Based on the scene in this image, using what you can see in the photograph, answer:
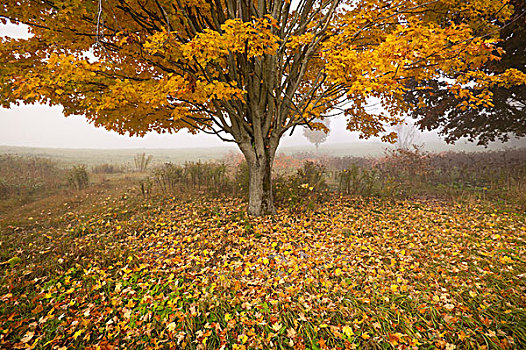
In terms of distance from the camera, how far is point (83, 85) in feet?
12.6

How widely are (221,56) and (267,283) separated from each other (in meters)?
4.63

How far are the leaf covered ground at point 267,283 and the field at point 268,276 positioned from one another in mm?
20

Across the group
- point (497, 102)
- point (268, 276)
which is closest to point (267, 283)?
point (268, 276)

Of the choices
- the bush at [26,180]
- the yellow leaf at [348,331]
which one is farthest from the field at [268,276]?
the bush at [26,180]

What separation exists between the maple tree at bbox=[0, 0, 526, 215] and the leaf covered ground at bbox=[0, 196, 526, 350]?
2.03 meters

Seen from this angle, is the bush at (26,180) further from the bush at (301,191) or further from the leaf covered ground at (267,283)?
the bush at (301,191)

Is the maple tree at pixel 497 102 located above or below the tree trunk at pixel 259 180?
above

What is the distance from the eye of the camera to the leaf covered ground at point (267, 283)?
2438 millimetres

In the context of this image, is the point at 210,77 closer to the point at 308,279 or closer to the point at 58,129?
the point at 308,279

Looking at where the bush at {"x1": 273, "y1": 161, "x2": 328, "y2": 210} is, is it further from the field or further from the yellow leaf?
the yellow leaf

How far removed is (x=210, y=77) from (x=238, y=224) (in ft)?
11.1

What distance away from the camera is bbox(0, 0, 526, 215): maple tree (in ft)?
11.6

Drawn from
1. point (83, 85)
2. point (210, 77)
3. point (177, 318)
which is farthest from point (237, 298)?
point (83, 85)

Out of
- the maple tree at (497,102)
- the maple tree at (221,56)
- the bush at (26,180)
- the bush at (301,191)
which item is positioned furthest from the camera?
the bush at (26,180)
